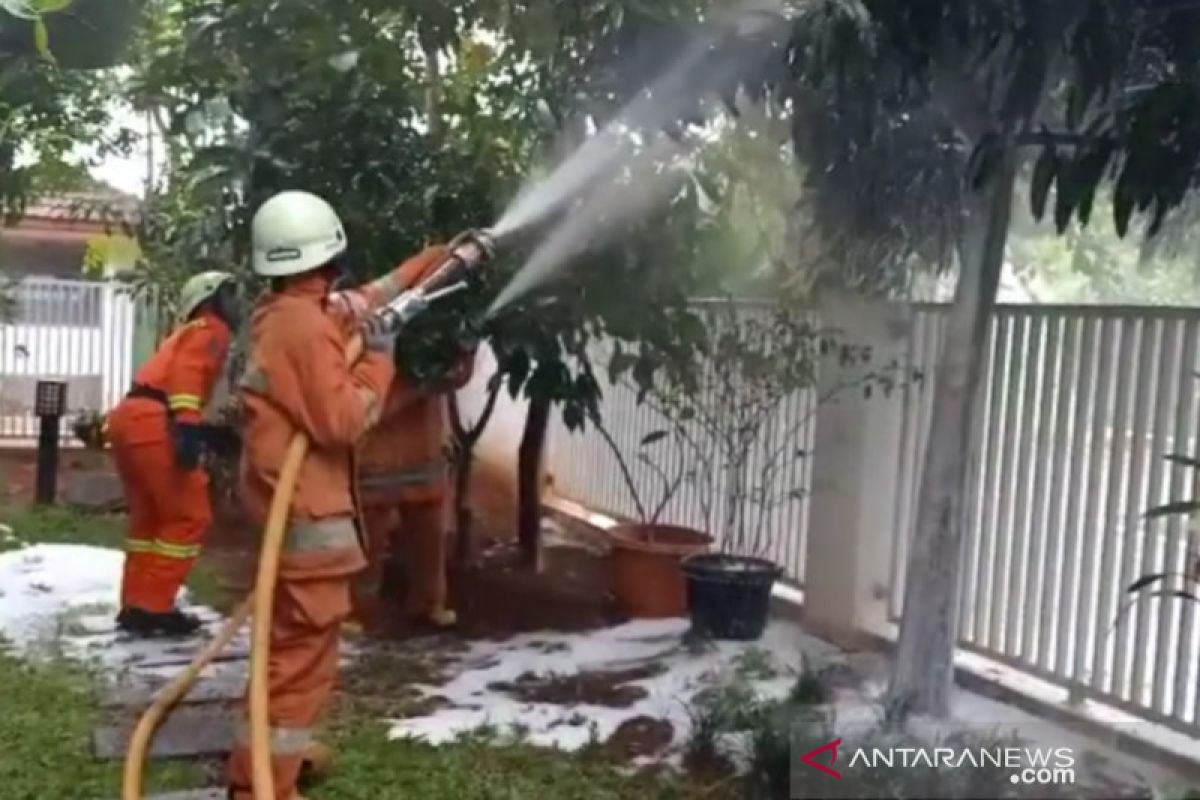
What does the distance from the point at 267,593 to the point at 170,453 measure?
6.14 ft

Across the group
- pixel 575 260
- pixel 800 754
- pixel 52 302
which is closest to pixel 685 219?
pixel 575 260

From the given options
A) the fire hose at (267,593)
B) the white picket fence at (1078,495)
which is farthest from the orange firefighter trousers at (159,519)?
the white picket fence at (1078,495)

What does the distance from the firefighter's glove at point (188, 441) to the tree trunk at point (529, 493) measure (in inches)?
52.6

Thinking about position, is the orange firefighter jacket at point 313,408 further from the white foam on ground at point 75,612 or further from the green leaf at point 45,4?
the white foam on ground at point 75,612

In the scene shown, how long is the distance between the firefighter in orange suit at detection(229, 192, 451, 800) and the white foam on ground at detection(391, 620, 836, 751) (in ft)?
2.32

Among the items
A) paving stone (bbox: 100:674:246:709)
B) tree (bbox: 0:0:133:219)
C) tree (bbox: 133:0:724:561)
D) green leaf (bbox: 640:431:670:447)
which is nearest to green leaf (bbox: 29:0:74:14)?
tree (bbox: 0:0:133:219)

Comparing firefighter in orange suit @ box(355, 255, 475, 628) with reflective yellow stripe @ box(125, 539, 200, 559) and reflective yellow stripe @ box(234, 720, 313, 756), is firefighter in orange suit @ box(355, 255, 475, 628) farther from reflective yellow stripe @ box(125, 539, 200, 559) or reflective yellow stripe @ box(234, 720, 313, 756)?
reflective yellow stripe @ box(234, 720, 313, 756)

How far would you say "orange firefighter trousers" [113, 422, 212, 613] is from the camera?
13.7 ft

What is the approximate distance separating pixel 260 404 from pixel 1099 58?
1818 mm

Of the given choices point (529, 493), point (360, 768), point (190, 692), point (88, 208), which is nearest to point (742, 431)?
point (529, 493)

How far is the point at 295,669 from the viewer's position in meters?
2.66

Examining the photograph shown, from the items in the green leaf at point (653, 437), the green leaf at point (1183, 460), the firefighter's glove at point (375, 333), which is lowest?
the green leaf at point (653, 437)

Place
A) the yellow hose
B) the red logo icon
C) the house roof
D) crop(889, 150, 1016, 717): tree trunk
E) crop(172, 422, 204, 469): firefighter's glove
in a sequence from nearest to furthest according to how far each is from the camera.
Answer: the red logo icon, the yellow hose, crop(889, 150, 1016, 717): tree trunk, crop(172, 422, 204, 469): firefighter's glove, the house roof

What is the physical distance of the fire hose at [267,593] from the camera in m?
2.48
